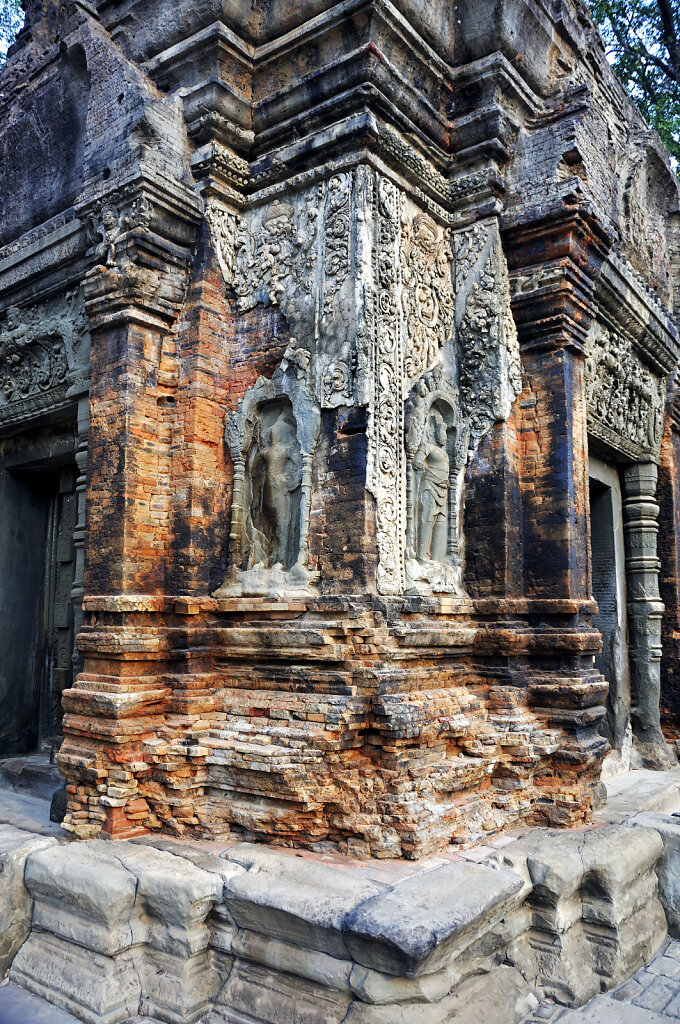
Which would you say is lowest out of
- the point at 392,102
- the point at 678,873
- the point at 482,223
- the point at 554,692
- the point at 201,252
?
the point at 678,873

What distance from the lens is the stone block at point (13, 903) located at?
4.51m

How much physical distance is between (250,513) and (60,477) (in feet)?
9.66

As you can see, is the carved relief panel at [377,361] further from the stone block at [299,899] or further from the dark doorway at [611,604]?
the dark doorway at [611,604]

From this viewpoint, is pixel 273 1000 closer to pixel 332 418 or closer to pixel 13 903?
pixel 13 903

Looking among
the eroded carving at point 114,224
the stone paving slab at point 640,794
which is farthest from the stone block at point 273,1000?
the eroded carving at point 114,224

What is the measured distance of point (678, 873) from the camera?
A: 5.09 metres

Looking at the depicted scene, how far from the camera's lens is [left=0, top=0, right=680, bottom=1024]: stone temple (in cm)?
502

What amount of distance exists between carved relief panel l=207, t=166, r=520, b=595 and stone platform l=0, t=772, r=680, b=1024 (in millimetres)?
1812

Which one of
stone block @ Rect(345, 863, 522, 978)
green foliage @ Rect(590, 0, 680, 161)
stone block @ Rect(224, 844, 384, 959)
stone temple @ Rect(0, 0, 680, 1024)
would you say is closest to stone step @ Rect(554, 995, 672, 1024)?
stone temple @ Rect(0, 0, 680, 1024)

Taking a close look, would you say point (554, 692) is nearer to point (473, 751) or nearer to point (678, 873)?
point (473, 751)

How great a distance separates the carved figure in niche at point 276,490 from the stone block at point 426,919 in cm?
233

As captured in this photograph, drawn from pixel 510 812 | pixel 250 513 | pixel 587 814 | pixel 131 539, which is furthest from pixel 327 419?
pixel 587 814

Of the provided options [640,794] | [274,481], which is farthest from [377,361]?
[640,794]

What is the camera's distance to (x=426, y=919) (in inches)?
143
